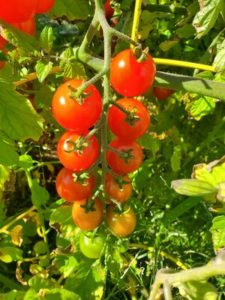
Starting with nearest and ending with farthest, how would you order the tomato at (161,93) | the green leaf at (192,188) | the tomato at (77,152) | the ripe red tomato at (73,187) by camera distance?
the green leaf at (192,188), the tomato at (77,152), the ripe red tomato at (73,187), the tomato at (161,93)

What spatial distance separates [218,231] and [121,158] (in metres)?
0.21

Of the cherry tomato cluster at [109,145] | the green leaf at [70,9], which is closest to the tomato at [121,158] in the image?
the cherry tomato cluster at [109,145]

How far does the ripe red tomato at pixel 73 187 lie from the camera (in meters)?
1.13

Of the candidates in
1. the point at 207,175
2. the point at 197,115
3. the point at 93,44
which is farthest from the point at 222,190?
the point at 93,44

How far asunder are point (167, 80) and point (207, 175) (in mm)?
289

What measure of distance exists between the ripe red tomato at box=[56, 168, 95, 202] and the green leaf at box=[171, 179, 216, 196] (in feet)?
1.06

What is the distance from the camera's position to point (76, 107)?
3.21 ft

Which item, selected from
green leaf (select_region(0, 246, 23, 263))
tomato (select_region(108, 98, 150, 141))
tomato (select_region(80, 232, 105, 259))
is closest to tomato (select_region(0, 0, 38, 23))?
tomato (select_region(108, 98, 150, 141))

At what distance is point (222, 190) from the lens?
0.83m

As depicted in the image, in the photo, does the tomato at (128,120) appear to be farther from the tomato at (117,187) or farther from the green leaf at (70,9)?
the green leaf at (70,9)

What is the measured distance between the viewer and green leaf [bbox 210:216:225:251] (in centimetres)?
103

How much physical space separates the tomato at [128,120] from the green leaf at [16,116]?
140mm

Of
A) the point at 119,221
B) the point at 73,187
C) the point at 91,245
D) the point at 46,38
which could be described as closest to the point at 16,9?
the point at 46,38

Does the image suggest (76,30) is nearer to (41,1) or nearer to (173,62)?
(173,62)
